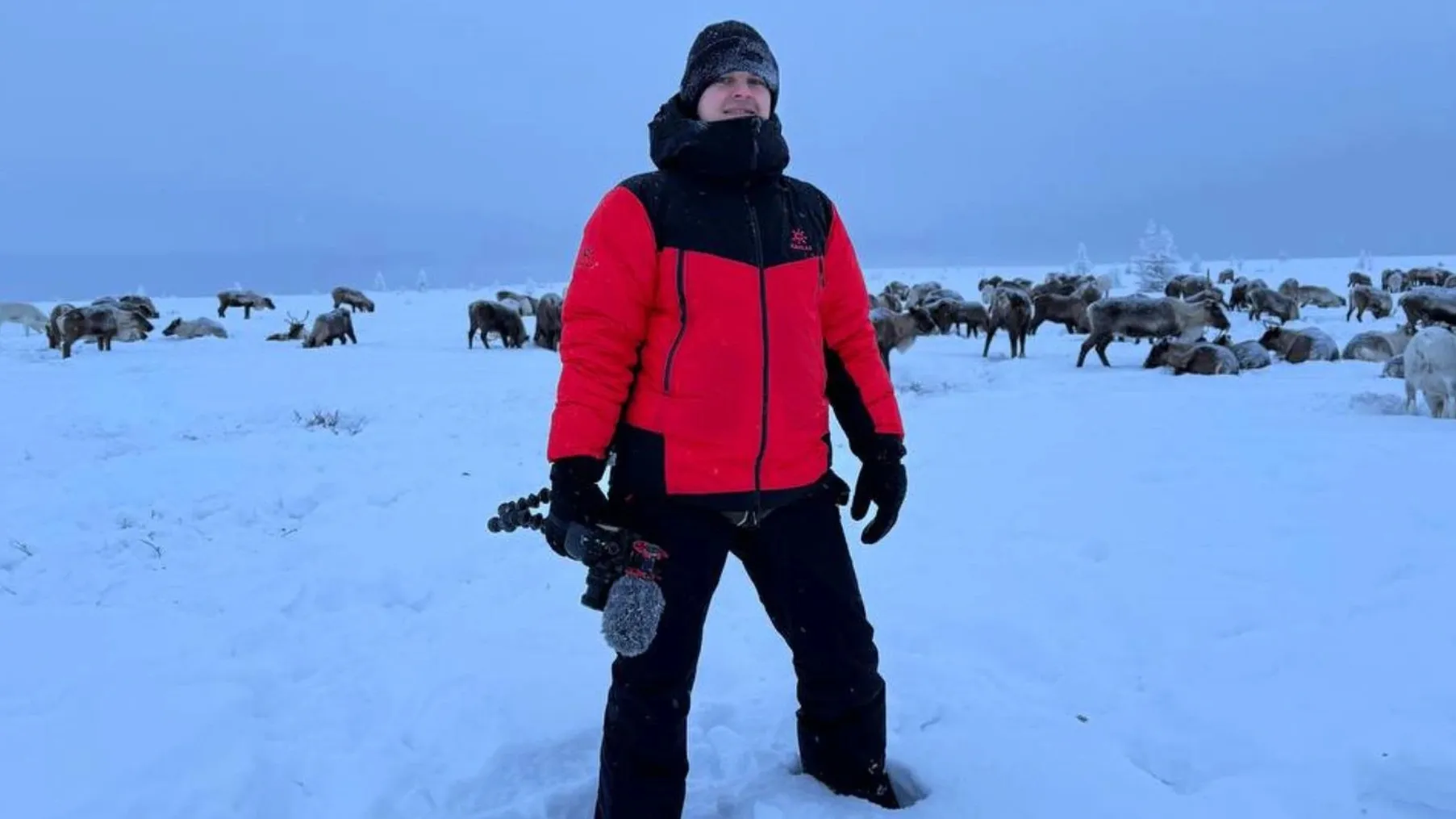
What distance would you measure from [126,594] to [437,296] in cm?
4032

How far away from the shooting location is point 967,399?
10.6m

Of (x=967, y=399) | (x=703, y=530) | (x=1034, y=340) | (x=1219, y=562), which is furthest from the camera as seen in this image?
(x=1034, y=340)

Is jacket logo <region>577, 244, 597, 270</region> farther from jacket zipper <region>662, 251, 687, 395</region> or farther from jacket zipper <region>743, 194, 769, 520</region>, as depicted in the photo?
jacket zipper <region>743, 194, 769, 520</region>

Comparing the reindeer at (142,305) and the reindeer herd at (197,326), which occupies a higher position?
the reindeer at (142,305)

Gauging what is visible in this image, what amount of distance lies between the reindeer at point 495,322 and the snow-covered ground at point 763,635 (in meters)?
11.3

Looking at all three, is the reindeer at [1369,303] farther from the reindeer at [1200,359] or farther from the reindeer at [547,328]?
the reindeer at [547,328]

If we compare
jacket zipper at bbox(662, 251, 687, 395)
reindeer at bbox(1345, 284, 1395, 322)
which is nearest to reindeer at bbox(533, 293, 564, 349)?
jacket zipper at bbox(662, 251, 687, 395)

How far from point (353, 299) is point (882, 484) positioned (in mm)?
31003

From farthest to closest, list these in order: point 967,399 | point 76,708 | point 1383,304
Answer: point 1383,304 → point 967,399 → point 76,708

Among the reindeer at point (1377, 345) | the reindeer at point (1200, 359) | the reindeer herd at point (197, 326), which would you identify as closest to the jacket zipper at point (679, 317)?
the reindeer at point (1200, 359)

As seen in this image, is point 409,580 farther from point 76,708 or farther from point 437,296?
point 437,296

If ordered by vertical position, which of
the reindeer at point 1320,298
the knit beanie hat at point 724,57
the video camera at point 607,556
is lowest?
the video camera at point 607,556

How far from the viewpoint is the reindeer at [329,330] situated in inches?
727

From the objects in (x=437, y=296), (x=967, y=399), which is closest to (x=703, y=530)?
(x=967, y=399)
